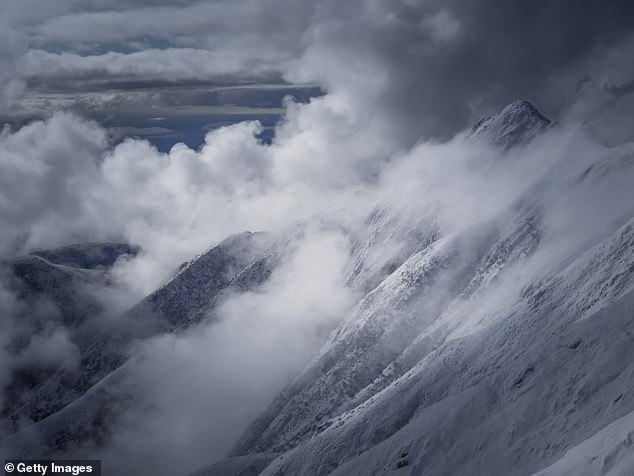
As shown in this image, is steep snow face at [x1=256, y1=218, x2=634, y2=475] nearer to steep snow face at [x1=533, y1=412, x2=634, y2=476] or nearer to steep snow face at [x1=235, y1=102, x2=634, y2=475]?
steep snow face at [x1=235, y1=102, x2=634, y2=475]

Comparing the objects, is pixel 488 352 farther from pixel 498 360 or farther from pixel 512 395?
pixel 512 395

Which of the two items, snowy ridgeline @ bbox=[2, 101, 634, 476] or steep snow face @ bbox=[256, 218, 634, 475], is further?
snowy ridgeline @ bbox=[2, 101, 634, 476]

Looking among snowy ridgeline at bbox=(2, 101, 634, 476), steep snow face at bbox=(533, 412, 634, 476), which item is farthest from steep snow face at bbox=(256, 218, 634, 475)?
steep snow face at bbox=(533, 412, 634, 476)

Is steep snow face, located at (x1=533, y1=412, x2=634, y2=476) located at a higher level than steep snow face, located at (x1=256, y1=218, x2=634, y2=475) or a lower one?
lower

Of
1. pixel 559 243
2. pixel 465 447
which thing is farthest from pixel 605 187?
pixel 465 447

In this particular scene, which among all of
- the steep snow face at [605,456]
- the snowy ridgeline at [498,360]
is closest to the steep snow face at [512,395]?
the snowy ridgeline at [498,360]

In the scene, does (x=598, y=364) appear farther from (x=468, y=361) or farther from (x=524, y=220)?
(x=524, y=220)

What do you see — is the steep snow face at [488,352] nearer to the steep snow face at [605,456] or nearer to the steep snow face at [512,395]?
the steep snow face at [512,395]

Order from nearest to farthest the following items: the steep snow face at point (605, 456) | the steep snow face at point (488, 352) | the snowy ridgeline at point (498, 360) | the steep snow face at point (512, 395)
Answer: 1. the steep snow face at point (605, 456)
2. the steep snow face at point (512, 395)
3. the snowy ridgeline at point (498, 360)
4. the steep snow face at point (488, 352)
